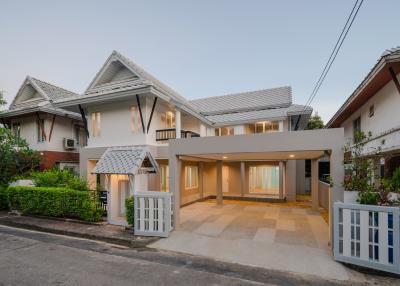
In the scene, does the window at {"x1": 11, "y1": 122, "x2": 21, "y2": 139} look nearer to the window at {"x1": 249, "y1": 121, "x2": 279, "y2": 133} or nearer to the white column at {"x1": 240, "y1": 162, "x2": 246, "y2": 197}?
the white column at {"x1": 240, "y1": 162, "x2": 246, "y2": 197}

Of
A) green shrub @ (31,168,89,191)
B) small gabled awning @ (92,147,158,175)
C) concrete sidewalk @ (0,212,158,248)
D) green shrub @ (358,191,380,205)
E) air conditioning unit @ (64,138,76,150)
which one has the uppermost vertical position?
air conditioning unit @ (64,138,76,150)

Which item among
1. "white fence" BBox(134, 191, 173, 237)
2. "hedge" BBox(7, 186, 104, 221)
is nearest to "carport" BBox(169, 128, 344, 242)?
"white fence" BBox(134, 191, 173, 237)

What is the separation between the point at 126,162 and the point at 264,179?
11.5 meters

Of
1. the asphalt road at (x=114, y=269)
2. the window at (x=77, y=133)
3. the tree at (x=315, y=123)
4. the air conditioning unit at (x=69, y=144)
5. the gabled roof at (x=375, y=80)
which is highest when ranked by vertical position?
the tree at (x=315, y=123)

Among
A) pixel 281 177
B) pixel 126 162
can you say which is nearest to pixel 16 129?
pixel 126 162

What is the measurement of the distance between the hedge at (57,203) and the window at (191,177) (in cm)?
661

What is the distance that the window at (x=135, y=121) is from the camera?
37.9 feet

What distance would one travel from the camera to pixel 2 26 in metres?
17.2

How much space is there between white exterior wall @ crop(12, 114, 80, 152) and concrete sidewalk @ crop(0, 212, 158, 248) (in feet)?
18.6

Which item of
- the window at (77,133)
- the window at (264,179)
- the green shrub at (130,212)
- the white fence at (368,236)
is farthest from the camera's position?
the window at (77,133)

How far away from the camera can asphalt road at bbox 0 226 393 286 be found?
4.87m

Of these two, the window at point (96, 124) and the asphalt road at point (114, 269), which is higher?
the window at point (96, 124)

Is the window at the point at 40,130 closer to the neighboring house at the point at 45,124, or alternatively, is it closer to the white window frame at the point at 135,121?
the neighboring house at the point at 45,124

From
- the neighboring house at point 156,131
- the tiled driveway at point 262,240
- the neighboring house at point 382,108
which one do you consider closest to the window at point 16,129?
the neighboring house at point 156,131
